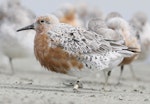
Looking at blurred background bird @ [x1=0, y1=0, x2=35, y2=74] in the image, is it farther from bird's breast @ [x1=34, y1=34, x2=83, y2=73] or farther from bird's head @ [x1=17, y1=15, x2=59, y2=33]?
bird's breast @ [x1=34, y1=34, x2=83, y2=73]

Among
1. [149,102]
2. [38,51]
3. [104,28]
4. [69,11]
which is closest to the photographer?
[149,102]

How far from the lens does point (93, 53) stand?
959 cm

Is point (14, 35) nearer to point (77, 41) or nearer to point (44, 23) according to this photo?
point (44, 23)

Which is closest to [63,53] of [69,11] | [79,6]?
[69,11]

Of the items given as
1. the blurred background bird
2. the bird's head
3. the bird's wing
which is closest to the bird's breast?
the bird's wing

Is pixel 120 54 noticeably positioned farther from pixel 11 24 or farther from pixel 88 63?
pixel 11 24

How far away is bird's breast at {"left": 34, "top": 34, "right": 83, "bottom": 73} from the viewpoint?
9302 mm

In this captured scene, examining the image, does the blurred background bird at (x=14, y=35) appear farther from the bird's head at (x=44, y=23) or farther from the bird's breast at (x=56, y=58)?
the bird's breast at (x=56, y=58)

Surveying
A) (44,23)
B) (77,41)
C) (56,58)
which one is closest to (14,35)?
(44,23)

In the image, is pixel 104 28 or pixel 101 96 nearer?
pixel 101 96

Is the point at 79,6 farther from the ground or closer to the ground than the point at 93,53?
farther from the ground

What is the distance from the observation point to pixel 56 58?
9312 mm

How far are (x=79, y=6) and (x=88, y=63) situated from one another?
12.8m

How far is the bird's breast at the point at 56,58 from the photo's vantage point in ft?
30.5
